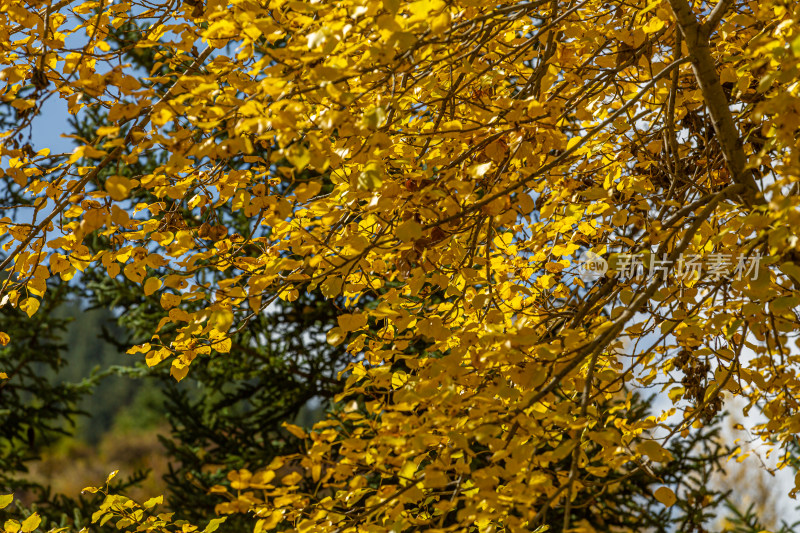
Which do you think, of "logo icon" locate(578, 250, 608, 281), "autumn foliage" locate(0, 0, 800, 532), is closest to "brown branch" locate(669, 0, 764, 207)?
"autumn foliage" locate(0, 0, 800, 532)

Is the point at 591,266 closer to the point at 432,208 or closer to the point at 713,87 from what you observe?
the point at 713,87

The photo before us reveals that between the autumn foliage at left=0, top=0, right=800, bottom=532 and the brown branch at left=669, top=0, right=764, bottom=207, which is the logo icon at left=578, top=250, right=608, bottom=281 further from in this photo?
the brown branch at left=669, top=0, right=764, bottom=207

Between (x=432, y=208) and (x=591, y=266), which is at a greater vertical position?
(x=591, y=266)

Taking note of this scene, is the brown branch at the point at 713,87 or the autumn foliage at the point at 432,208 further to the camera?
the brown branch at the point at 713,87

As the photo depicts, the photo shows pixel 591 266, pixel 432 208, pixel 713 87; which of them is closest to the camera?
pixel 432 208

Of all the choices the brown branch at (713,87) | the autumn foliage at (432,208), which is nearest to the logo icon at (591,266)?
the autumn foliage at (432,208)

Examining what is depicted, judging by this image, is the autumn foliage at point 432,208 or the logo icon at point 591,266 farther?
the logo icon at point 591,266

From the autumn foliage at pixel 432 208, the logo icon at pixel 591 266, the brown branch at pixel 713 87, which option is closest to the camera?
the autumn foliage at pixel 432 208

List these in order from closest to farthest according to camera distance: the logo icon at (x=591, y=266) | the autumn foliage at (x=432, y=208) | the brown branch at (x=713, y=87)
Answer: the autumn foliage at (x=432, y=208)
the brown branch at (x=713, y=87)
the logo icon at (x=591, y=266)

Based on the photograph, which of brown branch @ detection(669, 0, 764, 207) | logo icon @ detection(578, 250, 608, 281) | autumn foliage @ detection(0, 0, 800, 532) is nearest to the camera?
autumn foliage @ detection(0, 0, 800, 532)

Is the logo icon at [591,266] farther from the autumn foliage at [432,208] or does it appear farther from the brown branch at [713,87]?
the brown branch at [713,87]

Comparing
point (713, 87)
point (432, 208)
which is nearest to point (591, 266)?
point (713, 87)

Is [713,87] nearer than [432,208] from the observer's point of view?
No

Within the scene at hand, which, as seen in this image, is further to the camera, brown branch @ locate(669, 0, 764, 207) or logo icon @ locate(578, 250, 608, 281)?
logo icon @ locate(578, 250, 608, 281)
